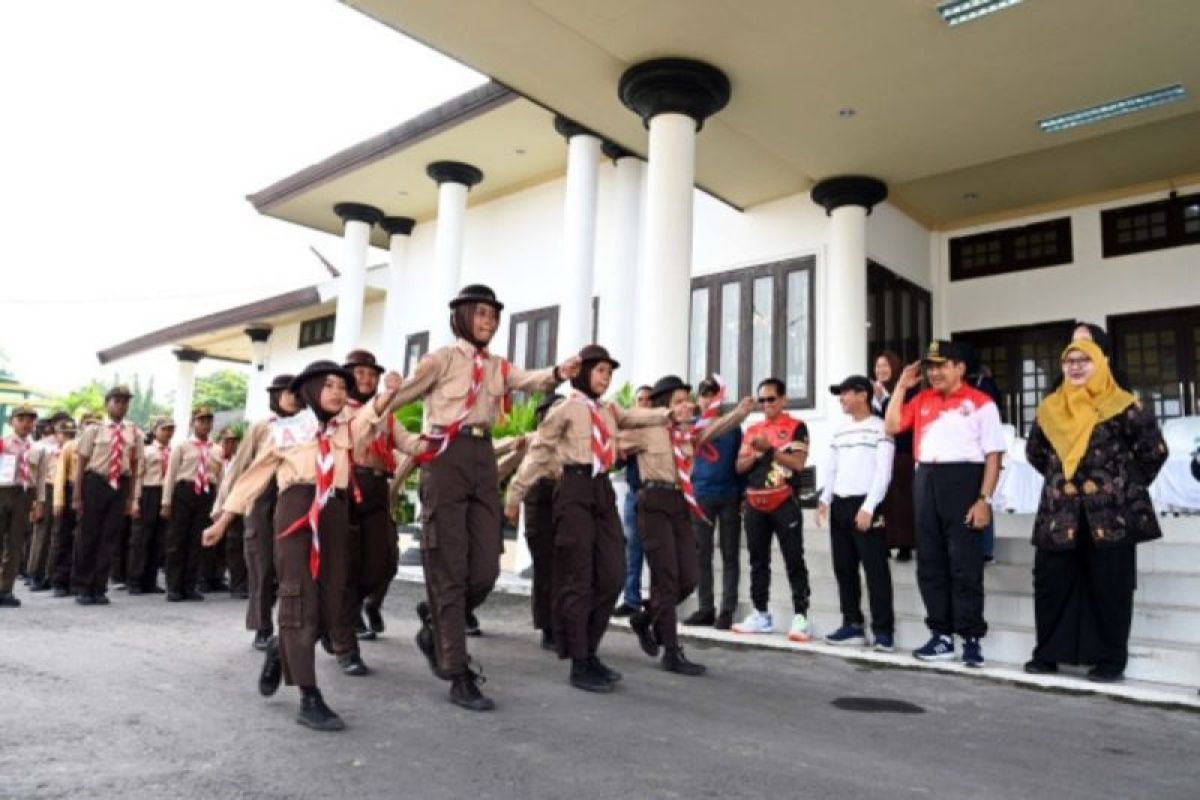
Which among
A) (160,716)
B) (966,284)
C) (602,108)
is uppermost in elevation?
(602,108)

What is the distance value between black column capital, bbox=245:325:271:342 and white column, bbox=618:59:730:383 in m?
17.5

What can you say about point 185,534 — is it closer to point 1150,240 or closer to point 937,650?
point 937,650

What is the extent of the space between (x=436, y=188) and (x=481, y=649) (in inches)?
521

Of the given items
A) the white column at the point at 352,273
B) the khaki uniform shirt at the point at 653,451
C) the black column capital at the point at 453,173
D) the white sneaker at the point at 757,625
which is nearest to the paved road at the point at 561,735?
the white sneaker at the point at 757,625

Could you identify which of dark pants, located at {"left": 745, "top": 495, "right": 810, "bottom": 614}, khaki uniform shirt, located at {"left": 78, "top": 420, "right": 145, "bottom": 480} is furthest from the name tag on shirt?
khaki uniform shirt, located at {"left": 78, "top": 420, "right": 145, "bottom": 480}

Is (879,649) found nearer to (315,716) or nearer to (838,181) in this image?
(315,716)

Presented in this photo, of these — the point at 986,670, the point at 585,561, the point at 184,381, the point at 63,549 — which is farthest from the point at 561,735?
the point at 184,381

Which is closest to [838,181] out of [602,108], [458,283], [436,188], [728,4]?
[602,108]

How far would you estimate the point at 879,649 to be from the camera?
6207 millimetres

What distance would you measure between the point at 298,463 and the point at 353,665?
1509mm

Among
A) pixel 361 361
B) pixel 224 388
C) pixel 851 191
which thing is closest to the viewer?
pixel 361 361

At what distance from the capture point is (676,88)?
31.6ft

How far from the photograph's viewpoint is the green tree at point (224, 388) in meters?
60.3

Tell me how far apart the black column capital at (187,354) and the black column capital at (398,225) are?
11467mm
